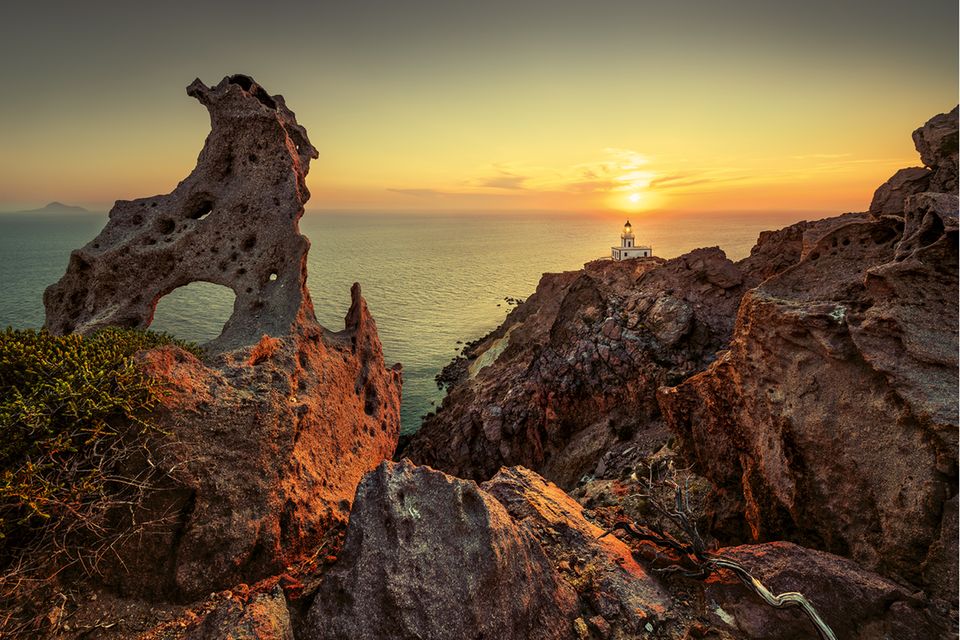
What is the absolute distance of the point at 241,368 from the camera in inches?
474

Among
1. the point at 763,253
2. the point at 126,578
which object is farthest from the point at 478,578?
A: the point at 763,253

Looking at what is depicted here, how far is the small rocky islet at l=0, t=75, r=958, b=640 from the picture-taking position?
22.3 ft

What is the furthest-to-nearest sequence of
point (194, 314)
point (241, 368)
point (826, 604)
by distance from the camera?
point (194, 314) < point (241, 368) < point (826, 604)

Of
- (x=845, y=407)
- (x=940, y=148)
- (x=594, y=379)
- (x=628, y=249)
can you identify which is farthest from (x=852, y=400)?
(x=628, y=249)

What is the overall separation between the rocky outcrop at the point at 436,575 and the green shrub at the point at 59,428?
430 centimetres

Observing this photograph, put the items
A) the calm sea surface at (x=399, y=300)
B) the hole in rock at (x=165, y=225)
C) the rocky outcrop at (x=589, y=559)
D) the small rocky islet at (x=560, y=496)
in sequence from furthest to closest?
the calm sea surface at (x=399, y=300) → the hole in rock at (x=165, y=225) → the rocky outcrop at (x=589, y=559) → the small rocky islet at (x=560, y=496)

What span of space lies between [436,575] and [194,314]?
76.7 metres

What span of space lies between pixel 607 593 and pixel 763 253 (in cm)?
2710

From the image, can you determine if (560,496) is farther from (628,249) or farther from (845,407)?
(628,249)

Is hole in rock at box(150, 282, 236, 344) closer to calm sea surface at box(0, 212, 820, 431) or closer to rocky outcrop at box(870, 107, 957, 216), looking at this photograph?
calm sea surface at box(0, 212, 820, 431)

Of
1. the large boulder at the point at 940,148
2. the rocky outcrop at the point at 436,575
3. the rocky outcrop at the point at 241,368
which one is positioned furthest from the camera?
the large boulder at the point at 940,148

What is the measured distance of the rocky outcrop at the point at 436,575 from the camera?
21.0ft

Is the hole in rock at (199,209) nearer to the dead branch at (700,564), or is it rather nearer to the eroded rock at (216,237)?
the eroded rock at (216,237)

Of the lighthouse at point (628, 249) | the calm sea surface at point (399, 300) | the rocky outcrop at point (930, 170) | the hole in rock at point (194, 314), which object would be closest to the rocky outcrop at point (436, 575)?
the rocky outcrop at point (930, 170)
